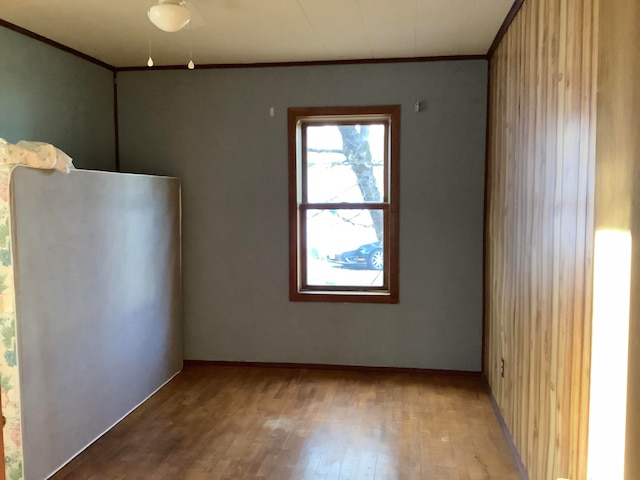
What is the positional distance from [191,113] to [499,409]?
10.3ft

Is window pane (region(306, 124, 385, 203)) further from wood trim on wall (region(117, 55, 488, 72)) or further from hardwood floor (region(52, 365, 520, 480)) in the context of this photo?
A: hardwood floor (region(52, 365, 520, 480))

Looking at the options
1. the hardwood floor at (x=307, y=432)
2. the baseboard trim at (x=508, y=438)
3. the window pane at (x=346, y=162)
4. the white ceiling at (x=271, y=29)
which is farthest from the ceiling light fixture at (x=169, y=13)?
the baseboard trim at (x=508, y=438)

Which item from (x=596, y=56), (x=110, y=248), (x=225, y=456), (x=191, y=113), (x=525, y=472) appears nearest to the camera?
(x=596, y=56)

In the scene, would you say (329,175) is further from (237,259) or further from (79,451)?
(79,451)

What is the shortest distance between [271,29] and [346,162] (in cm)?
128

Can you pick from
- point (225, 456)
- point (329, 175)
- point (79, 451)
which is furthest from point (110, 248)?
point (329, 175)

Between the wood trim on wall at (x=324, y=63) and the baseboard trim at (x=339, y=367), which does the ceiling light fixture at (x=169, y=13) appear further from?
the baseboard trim at (x=339, y=367)

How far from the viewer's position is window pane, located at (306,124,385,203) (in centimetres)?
439

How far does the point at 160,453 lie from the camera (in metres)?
3.07

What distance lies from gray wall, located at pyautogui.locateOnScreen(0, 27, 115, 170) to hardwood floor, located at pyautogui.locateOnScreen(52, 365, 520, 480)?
189cm

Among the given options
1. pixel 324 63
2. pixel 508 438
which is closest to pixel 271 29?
pixel 324 63

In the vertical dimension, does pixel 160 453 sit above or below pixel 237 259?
below

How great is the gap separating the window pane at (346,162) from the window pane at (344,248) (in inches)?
5.5

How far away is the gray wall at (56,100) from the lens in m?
3.35
